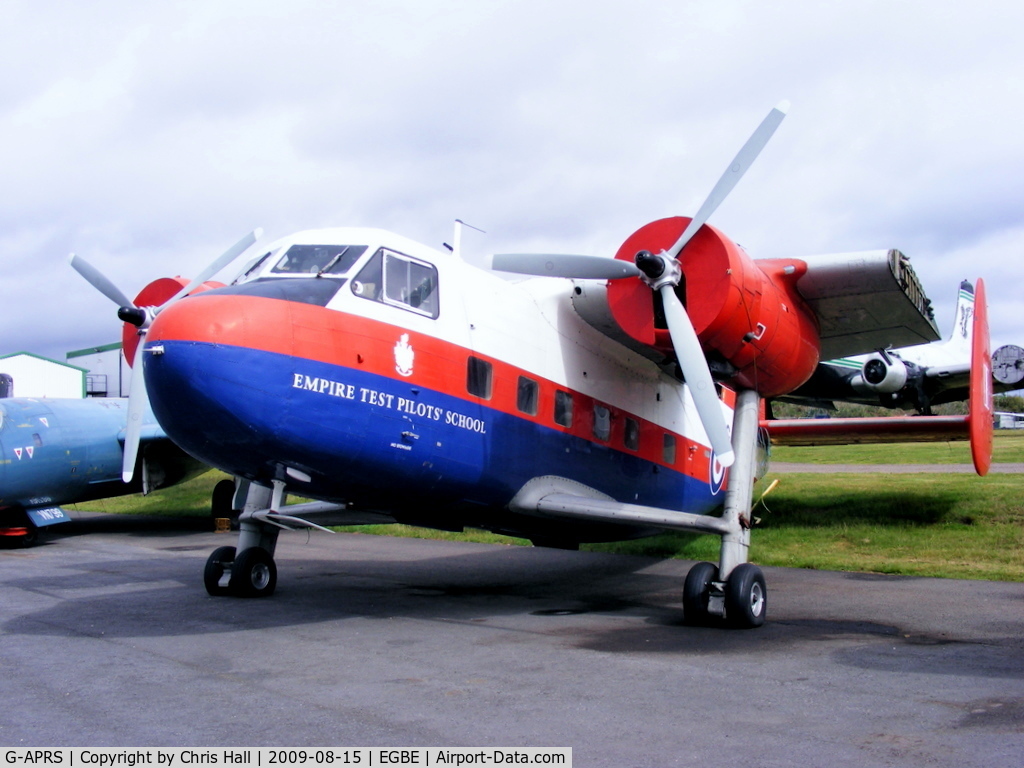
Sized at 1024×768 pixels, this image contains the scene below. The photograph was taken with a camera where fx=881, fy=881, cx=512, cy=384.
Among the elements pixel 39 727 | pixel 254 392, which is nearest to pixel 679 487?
pixel 254 392

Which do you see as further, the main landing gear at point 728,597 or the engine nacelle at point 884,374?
the engine nacelle at point 884,374

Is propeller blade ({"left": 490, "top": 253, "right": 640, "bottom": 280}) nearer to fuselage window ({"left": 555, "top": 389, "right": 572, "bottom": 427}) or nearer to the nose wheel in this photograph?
fuselage window ({"left": 555, "top": 389, "right": 572, "bottom": 427})

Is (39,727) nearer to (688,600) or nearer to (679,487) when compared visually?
(688,600)

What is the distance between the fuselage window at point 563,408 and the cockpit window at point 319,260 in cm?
320

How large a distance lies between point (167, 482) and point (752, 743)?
2130 cm

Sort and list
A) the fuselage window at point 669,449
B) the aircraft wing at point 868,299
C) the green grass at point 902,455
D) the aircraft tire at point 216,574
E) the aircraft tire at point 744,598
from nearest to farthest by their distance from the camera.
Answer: the aircraft tire at point 744,598 → the aircraft wing at point 868,299 → the aircraft tire at point 216,574 → the fuselage window at point 669,449 → the green grass at point 902,455

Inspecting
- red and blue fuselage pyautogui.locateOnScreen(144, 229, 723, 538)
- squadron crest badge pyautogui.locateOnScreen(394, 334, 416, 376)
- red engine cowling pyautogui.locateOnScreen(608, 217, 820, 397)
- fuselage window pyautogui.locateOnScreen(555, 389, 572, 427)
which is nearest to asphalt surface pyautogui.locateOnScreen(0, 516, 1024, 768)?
red and blue fuselage pyautogui.locateOnScreen(144, 229, 723, 538)

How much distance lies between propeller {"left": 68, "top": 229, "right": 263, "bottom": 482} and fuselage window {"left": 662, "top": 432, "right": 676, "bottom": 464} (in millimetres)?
6553

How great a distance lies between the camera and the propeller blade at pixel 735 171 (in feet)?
33.1

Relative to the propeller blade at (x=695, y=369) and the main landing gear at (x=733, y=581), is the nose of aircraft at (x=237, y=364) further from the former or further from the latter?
the main landing gear at (x=733, y=581)

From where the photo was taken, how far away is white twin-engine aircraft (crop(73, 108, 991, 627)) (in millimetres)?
8266

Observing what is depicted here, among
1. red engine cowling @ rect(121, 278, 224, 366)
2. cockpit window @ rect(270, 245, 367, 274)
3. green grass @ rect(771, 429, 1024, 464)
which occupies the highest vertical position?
red engine cowling @ rect(121, 278, 224, 366)

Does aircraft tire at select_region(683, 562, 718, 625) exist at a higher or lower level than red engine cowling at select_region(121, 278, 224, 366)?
lower

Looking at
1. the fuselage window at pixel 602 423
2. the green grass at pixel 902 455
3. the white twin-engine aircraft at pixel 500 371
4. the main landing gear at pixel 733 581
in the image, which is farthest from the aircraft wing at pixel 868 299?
the green grass at pixel 902 455
